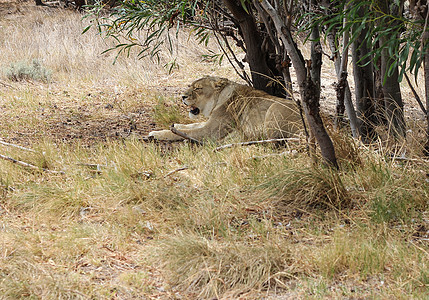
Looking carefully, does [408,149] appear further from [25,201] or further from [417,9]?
[25,201]

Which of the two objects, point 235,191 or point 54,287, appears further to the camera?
point 235,191

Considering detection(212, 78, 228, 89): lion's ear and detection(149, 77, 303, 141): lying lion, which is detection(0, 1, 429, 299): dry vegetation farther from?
detection(212, 78, 228, 89): lion's ear

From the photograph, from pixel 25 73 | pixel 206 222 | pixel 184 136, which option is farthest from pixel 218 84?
pixel 25 73

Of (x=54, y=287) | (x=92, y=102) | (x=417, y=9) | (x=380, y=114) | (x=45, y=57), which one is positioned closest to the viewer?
(x=54, y=287)

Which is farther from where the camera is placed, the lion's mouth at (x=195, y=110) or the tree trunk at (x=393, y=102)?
the lion's mouth at (x=195, y=110)

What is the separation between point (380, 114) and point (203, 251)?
122 inches

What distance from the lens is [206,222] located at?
3506mm

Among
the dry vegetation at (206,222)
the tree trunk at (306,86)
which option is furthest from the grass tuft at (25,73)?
the tree trunk at (306,86)

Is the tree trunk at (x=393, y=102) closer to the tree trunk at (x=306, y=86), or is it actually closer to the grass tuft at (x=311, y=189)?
the tree trunk at (x=306, y=86)

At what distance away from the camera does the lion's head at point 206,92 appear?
18.4 ft

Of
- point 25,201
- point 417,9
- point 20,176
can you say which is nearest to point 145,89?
point 20,176

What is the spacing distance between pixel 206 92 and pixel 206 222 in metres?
2.43

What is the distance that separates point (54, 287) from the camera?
2.76 m

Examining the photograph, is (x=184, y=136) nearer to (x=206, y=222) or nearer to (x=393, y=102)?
(x=206, y=222)
